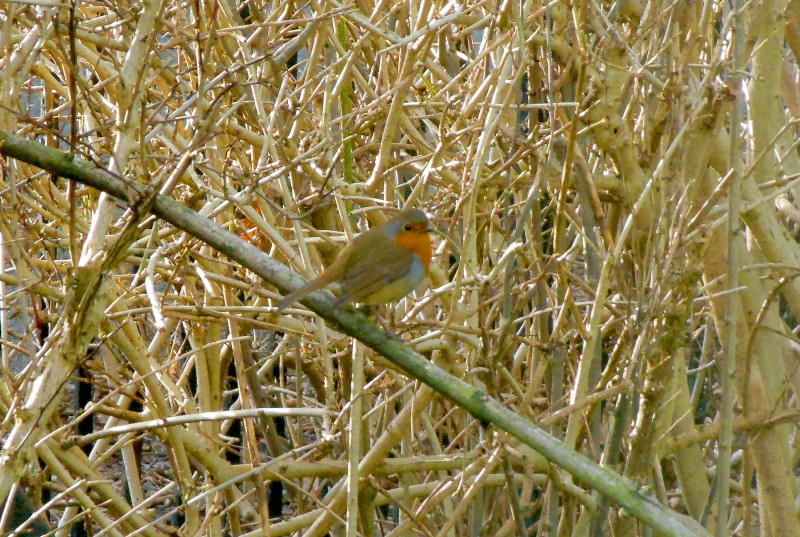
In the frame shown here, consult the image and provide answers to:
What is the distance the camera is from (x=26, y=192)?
4.46 meters

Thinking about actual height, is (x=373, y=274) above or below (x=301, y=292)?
below

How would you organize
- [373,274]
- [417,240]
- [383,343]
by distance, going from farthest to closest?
[417,240] → [373,274] → [383,343]

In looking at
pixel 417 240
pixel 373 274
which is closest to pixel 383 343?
pixel 373 274

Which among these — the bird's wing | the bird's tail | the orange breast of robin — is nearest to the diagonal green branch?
the bird's tail

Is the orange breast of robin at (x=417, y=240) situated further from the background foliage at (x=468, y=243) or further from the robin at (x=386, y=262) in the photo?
the background foliage at (x=468, y=243)

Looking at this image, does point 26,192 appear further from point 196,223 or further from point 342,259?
point 196,223

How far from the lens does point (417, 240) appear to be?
355cm

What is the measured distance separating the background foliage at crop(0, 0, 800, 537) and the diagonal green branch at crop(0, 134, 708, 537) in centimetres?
10

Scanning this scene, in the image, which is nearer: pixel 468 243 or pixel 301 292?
pixel 301 292

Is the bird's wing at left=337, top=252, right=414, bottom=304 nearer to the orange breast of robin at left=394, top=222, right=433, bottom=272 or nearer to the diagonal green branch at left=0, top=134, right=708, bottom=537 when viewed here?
the orange breast of robin at left=394, top=222, right=433, bottom=272

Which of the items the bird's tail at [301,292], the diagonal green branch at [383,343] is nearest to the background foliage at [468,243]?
the diagonal green branch at [383,343]

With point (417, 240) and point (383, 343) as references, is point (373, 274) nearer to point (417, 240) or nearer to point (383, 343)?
point (417, 240)

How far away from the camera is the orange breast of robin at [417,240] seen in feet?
11.5

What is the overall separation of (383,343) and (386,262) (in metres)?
0.92
